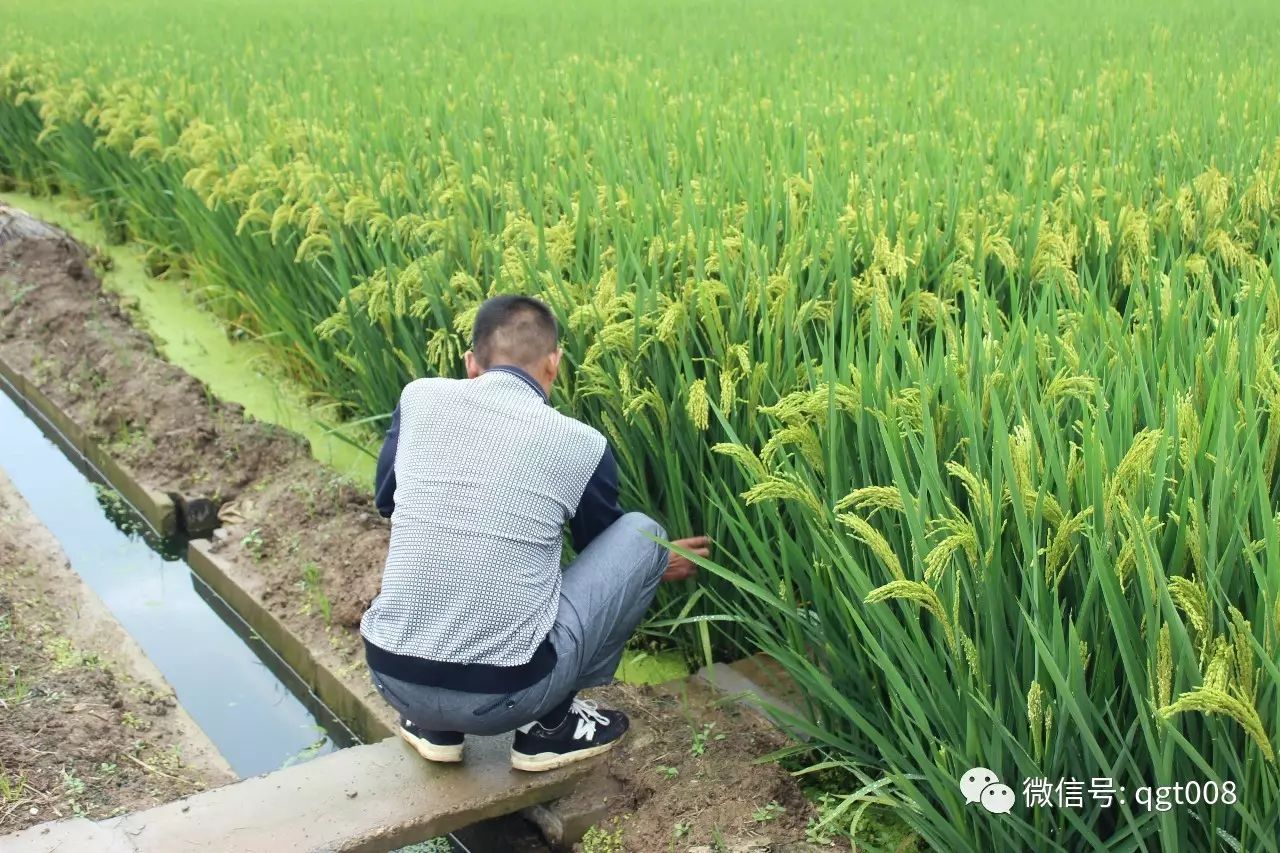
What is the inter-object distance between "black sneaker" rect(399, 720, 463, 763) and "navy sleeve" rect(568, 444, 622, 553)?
0.47 metres

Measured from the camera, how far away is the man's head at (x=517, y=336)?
2422 millimetres

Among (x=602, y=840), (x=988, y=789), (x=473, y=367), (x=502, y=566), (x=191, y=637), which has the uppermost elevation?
(x=473, y=367)

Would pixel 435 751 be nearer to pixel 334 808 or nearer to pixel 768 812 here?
pixel 334 808

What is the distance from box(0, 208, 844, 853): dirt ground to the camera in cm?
224

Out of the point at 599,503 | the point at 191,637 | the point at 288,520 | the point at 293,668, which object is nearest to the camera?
the point at 599,503

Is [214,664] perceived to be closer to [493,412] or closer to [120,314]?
[493,412]

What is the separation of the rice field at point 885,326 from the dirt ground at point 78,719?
40.5 inches

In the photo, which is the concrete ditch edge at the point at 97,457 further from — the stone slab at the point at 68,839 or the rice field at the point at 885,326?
the stone slab at the point at 68,839

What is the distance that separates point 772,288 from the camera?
8.96 feet

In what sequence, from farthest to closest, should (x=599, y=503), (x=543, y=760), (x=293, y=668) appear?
(x=293, y=668) → (x=599, y=503) → (x=543, y=760)

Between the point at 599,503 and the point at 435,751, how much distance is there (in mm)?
565

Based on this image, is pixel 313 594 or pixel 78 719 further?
pixel 313 594

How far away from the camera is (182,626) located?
11.7ft

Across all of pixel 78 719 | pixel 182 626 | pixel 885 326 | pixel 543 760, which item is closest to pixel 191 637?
pixel 182 626
